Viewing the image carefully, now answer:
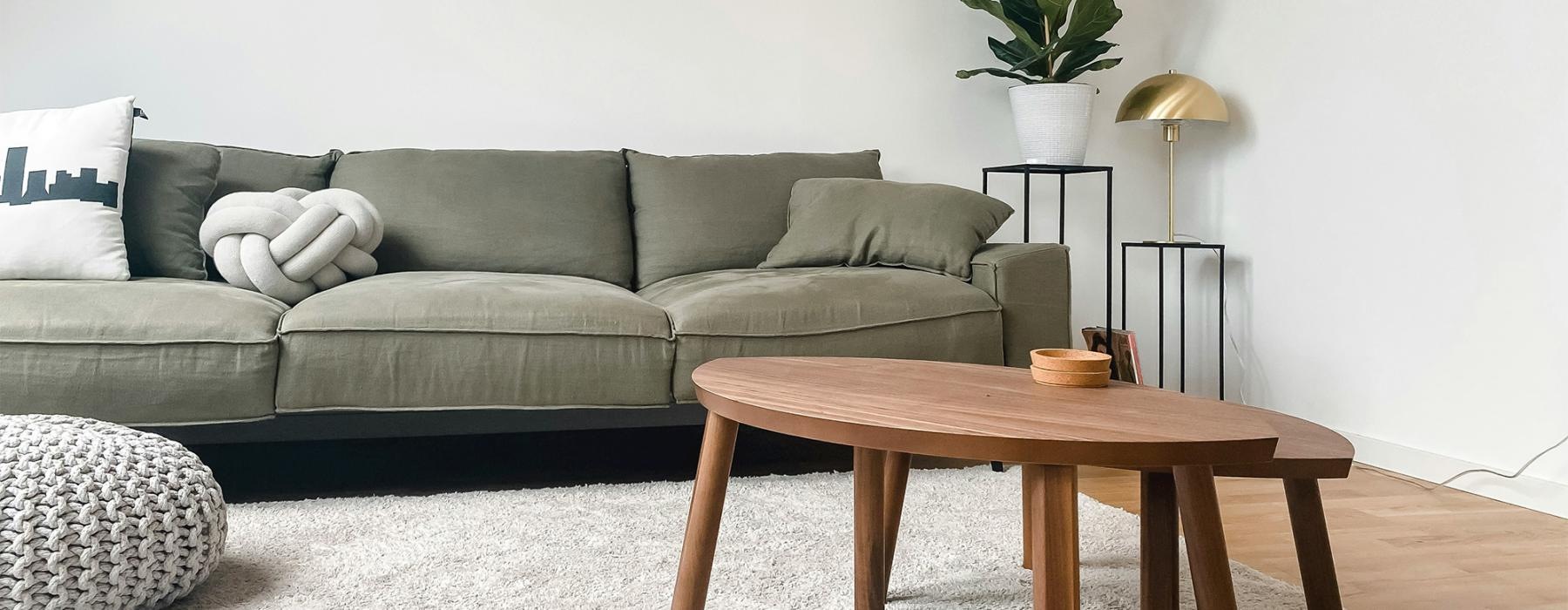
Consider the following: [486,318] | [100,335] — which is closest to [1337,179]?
[486,318]

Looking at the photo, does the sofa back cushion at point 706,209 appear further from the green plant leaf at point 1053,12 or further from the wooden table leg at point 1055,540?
the wooden table leg at point 1055,540

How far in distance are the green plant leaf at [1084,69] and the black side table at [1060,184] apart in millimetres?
268

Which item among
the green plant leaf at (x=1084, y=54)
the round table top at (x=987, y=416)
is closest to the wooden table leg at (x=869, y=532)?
the round table top at (x=987, y=416)

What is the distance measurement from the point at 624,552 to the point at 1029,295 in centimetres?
114

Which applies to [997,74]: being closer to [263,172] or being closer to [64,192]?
[263,172]

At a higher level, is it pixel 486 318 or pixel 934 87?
pixel 934 87

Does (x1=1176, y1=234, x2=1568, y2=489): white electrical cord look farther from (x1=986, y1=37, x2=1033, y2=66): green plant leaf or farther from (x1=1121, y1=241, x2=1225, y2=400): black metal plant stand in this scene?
(x1=986, y1=37, x2=1033, y2=66): green plant leaf

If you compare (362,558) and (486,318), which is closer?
(362,558)

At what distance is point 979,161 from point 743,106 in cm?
82

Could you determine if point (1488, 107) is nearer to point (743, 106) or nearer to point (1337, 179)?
point (1337, 179)

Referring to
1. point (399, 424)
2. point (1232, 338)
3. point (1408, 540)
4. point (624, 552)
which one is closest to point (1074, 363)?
point (624, 552)

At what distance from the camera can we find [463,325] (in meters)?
2.09

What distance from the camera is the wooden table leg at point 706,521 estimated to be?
1290mm

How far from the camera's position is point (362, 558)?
5.68 feet
